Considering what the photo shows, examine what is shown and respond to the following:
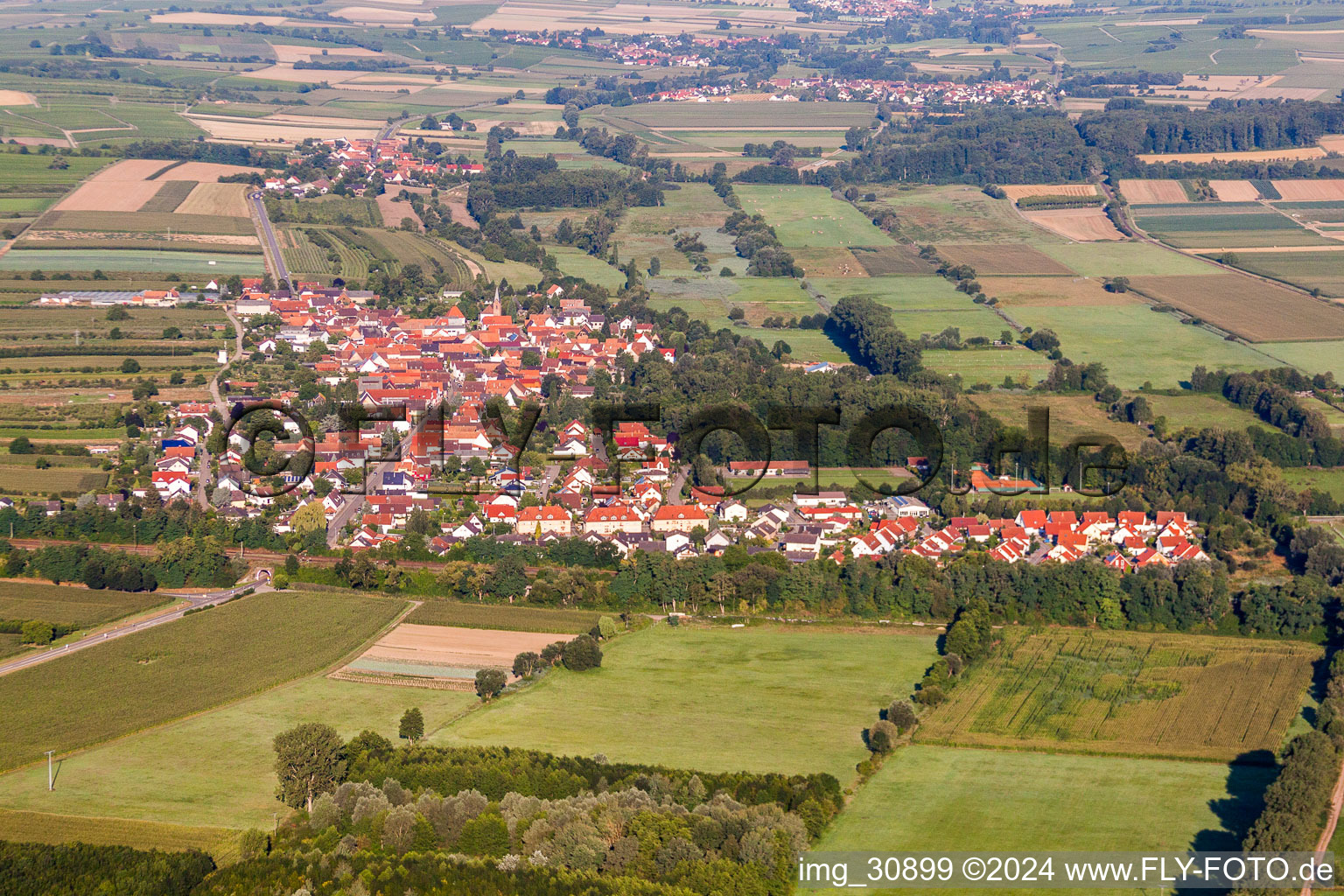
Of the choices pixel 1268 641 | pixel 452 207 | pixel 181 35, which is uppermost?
pixel 181 35

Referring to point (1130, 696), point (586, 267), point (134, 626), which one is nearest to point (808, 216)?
point (586, 267)

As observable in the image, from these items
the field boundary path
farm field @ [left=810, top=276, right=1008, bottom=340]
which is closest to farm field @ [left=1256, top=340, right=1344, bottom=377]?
farm field @ [left=810, top=276, right=1008, bottom=340]

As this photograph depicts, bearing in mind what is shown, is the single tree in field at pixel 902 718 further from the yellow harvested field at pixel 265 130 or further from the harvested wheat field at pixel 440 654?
the yellow harvested field at pixel 265 130

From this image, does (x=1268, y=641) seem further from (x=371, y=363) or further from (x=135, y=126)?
(x=135, y=126)

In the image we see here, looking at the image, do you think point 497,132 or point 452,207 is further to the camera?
point 497,132

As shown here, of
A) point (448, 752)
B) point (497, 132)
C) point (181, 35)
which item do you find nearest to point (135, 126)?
point (497, 132)

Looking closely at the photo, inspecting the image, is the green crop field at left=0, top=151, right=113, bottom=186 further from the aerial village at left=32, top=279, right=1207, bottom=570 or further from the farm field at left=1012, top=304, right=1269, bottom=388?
the farm field at left=1012, top=304, right=1269, bottom=388
